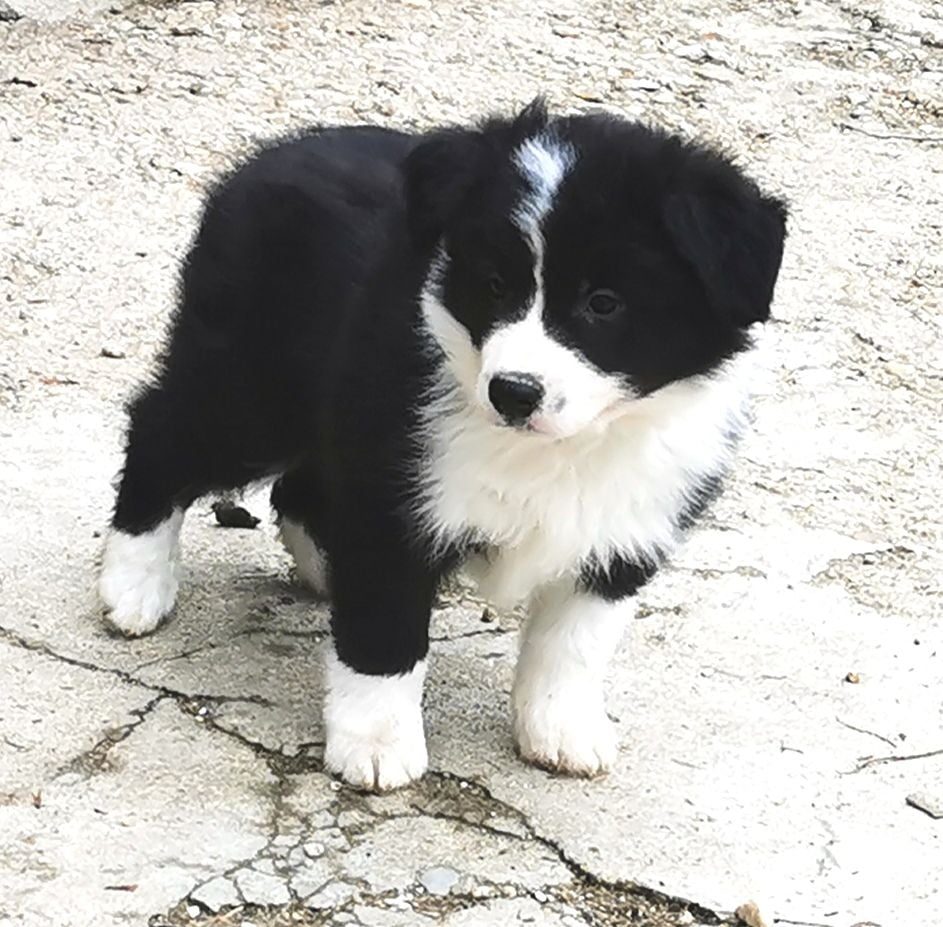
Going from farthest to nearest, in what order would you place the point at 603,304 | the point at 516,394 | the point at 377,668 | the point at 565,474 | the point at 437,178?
the point at 377,668, the point at 565,474, the point at 437,178, the point at 603,304, the point at 516,394

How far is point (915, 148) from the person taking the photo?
827 centimetres

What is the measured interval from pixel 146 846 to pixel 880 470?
9.48ft

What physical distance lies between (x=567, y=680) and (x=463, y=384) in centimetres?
74

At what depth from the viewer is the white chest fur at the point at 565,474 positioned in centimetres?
353

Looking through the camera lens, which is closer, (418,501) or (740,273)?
(740,273)

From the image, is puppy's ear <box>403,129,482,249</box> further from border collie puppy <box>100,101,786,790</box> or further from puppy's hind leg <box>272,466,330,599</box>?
puppy's hind leg <box>272,466,330,599</box>

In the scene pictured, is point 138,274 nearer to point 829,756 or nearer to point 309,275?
point 309,275

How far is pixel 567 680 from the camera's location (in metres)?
3.89

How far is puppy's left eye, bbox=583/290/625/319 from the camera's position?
3271 millimetres

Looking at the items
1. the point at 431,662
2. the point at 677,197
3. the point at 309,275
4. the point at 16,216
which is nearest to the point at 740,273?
the point at 677,197

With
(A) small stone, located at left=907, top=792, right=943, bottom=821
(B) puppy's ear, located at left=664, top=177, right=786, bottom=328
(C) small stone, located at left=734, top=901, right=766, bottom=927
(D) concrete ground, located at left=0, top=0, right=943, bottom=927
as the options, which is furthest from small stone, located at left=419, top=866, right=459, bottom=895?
(B) puppy's ear, located at left=664, top=177, right=786, bottom=328

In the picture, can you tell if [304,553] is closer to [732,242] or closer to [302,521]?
[302,521]

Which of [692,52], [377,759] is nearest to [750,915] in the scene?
[377,759]

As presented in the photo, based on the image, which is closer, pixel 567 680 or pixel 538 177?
pixel 538 177
